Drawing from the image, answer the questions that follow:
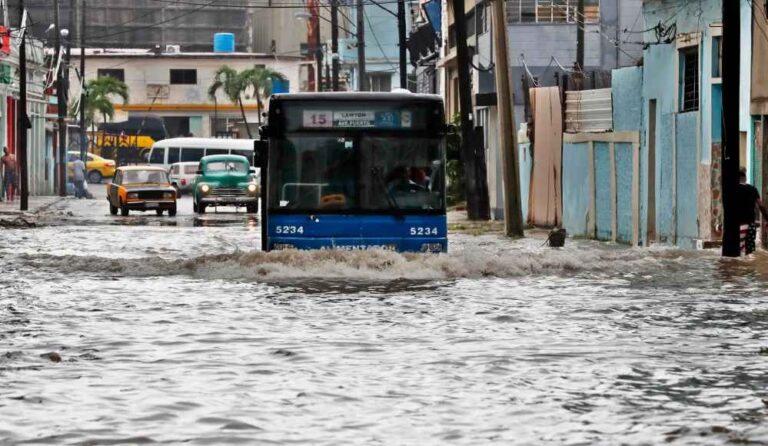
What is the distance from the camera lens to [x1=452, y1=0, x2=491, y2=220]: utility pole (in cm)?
4422

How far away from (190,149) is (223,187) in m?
27.7

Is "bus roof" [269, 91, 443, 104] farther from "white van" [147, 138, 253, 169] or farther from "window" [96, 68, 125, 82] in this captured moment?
"window" [96, 68, 125, 82]

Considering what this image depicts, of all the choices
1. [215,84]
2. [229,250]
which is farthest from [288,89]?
[229,250]

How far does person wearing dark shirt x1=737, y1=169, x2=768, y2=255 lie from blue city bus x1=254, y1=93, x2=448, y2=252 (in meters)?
4.78

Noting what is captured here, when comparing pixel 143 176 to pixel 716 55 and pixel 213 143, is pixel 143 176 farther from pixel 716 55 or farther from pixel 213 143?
pixel 213 143

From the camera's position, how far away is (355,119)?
25.1 m

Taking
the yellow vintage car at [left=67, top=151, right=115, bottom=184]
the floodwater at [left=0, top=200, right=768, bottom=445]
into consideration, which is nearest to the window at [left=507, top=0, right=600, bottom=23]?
the floodwater at [left=0, top=200, right=768, bottom=445]

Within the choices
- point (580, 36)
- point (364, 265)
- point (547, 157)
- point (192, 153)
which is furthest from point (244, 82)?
point (364, 265)

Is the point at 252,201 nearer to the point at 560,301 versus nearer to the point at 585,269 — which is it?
the point at 585,269

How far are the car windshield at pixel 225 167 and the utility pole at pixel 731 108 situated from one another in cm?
3297

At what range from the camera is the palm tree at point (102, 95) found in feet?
387

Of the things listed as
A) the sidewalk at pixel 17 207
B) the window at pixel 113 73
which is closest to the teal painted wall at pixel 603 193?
the sidewalk at pixel 17 207

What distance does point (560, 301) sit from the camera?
64.5ft

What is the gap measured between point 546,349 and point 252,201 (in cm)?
4264
